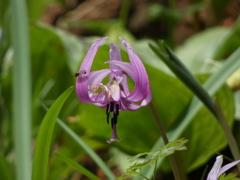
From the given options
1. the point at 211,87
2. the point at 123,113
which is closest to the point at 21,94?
the point at 211,87

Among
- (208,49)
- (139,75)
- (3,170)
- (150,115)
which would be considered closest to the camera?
(139,75)

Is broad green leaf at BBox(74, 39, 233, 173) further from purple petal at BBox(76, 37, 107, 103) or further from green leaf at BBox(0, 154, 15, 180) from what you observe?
purple petal at BBox(76, 37, 107, 103)

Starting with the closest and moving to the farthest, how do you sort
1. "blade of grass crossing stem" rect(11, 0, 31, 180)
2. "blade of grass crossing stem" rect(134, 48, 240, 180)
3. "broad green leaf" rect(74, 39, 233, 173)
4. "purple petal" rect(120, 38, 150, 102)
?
"purple petal" rect(120, 38, 150, 102) < "blade of grass crossing stem" rect(11, 0, 31, 180) < "blade of grass crossing stem" rect(134, 48, 240, 180) < "broad green leaf" rect(74, 39, 233, 173)

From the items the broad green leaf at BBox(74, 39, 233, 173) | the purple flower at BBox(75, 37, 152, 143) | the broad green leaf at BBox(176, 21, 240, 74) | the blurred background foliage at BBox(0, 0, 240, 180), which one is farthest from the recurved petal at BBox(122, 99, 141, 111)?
the broad green leaf at BBox(176, 21, 240, 74)

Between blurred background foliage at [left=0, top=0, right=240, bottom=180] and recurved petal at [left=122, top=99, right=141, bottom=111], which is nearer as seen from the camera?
recurved petal at [left=122, top=99, right=141, bottom=111]

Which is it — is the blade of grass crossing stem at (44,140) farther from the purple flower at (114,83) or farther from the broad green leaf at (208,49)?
the broad green leaf at (208,49)

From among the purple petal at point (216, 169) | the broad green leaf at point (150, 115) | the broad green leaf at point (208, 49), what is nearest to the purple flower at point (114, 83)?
the purple petal at point (216, 169)

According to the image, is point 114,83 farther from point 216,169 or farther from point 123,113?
point 123,113

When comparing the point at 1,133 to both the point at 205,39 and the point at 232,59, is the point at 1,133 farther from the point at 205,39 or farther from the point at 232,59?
the point at 205,39
